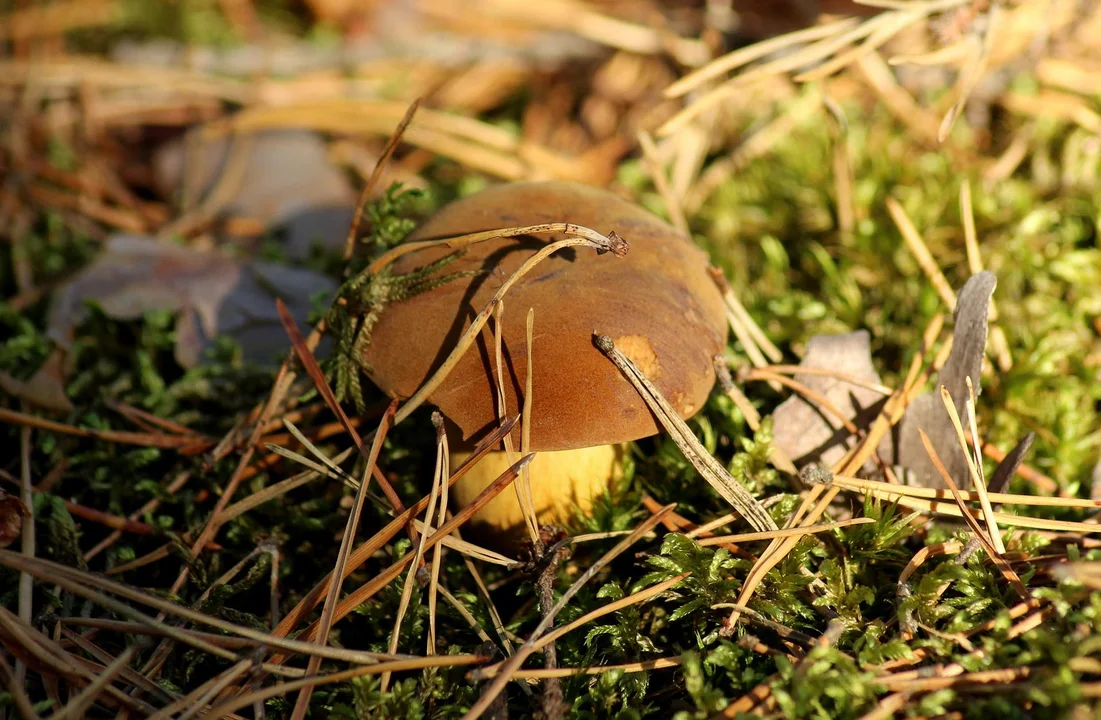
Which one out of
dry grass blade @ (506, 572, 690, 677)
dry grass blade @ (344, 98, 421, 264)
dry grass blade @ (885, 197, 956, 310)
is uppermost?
dry grass blade @ (344, 98, 421, 264)

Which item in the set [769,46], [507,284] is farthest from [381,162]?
[769,46]

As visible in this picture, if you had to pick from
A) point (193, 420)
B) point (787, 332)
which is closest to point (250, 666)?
point (193, 420)

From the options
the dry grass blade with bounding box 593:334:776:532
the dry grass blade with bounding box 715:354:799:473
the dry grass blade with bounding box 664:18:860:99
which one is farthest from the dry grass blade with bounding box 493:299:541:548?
the dry grass blade with bounding box 664:18:860:99

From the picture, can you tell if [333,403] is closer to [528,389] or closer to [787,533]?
[528,389]

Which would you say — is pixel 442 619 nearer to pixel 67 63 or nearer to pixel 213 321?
pixel 213 321

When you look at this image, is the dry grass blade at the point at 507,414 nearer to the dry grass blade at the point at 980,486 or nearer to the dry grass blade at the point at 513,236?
the dry grass blade at the point at 513,236

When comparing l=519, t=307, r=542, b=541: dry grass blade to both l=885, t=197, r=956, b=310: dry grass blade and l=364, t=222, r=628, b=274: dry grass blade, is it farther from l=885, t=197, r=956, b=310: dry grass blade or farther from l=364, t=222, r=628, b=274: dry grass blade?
l=885, t=197, r=956, b=310: dry grass blade
